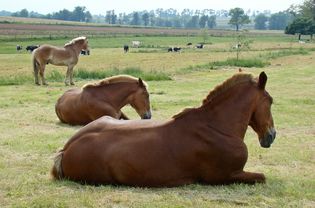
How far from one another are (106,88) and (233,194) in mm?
5489

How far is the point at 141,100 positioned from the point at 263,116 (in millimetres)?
4388

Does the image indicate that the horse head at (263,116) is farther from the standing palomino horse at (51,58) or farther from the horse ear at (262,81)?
the standing palomino horse at (51,58)

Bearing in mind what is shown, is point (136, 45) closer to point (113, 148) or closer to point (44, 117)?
point (44, 117)

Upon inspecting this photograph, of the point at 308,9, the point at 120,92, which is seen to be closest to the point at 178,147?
the point at 120,92

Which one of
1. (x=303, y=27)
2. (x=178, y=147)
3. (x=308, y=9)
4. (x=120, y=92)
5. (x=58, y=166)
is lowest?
(x=303, y=27)

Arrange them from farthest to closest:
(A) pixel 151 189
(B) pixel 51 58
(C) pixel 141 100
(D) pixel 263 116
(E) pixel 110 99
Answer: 1. (B) pixel 51 58
2. (E) pixel 110 99
3. (C) pixel 141 100
4. (D) pixel 263 116
5. (A) pixel 151 189

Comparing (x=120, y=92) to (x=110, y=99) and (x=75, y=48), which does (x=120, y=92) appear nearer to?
(x=110, y=99)

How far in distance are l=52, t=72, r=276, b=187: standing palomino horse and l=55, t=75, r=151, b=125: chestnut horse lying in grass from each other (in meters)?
4.06

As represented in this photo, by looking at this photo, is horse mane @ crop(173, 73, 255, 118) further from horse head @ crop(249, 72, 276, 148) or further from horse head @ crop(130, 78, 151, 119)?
horse head @ crop(130, 78, 151, 119)

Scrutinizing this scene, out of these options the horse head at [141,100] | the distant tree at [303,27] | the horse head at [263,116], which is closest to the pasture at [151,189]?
the horse head at [263,116]

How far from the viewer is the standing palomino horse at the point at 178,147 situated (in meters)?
6.08

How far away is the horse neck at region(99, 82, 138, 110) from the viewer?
1059 centimetres

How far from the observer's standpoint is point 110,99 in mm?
10766

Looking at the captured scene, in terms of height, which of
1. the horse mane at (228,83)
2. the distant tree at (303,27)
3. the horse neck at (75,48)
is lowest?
the distant tree at (303,27)
